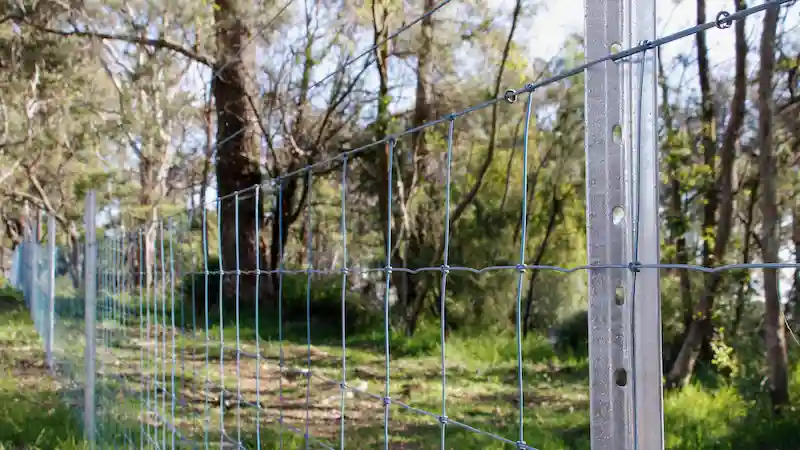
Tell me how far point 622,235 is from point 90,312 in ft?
11.7

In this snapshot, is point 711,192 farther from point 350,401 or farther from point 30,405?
point 30,405

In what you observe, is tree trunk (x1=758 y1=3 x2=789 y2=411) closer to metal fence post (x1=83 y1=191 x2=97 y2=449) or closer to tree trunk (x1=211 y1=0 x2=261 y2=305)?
metal fence post (x1=83 y1=191 x2=97 y2=449)

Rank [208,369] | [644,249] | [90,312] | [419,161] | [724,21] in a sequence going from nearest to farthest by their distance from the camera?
[724,21] → [644,249] → [208,369] → [90,312] → [419,161]

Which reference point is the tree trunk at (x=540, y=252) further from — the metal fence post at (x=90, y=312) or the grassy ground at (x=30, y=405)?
the metal fence post at (x=90, y=312)

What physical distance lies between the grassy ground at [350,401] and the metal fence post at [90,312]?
92 mm

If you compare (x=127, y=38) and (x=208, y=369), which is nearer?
(x=208, y=369)

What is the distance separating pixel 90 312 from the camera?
4.01 metres

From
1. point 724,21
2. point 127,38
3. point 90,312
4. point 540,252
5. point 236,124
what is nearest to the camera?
point 724,21

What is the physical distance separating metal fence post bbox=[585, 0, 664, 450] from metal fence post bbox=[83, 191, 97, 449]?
3.51 metres

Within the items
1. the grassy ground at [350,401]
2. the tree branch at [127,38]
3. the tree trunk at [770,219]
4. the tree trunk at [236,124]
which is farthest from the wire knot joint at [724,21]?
the tree branch at [127,38]

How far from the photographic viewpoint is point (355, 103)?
8.91 meters

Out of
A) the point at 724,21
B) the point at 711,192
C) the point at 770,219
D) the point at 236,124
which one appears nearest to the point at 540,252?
the point at 711,192

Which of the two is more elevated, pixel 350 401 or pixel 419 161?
pixel 419 161

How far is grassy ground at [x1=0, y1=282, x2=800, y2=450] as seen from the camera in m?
4.01
